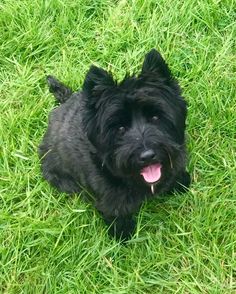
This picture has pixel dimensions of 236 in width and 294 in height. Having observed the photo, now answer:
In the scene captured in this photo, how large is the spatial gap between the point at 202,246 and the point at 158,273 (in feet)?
0.98

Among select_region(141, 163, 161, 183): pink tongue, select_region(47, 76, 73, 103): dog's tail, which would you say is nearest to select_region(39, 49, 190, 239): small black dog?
select_region(141, 163, 161, 183): pink tongue

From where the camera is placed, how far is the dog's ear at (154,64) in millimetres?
2621

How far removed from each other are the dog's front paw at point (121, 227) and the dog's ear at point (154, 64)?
3.05 feet

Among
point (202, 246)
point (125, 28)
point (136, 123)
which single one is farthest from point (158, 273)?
point (125, 28)

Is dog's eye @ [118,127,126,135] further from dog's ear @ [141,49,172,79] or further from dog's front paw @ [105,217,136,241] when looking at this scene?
dog's front paw @ [105,217,136,241]

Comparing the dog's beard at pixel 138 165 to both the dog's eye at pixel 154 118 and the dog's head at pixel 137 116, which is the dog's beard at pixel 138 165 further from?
the dog's eye at pixel 154 118

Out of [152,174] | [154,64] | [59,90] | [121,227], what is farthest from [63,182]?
[154,64]

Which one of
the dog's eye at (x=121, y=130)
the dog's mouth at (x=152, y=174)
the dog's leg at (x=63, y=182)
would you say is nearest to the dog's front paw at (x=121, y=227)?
the dog's leg at (x=63, y=182)

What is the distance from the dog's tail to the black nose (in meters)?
1.09

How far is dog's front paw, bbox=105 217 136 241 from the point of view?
124 inches

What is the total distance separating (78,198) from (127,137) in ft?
2.85

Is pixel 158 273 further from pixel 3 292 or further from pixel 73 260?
pixel 3 292

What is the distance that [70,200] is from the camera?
3412mm

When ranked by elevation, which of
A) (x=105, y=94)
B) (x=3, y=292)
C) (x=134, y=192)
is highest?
(x=105, y=94)
